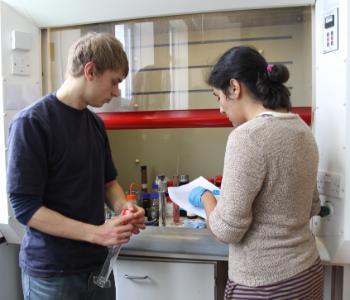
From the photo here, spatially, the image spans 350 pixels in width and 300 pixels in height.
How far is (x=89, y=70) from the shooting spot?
98cm

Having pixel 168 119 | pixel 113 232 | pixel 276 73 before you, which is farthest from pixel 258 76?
pixel 168 119

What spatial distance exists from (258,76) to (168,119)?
648 millimetres

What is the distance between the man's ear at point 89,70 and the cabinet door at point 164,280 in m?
0.70

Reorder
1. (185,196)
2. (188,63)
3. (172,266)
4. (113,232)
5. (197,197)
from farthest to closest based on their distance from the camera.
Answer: (188,63) → (172,266) → (185,196) → (197,197) → (113,232)

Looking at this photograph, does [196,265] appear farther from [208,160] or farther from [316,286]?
[208,160]

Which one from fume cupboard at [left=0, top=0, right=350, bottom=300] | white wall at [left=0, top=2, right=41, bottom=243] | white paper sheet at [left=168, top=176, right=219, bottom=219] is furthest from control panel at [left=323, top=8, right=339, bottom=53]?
white wall at [left=0, top=2, right=41, bottom=243]

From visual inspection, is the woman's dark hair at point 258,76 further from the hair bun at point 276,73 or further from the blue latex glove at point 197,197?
the blue latex glove at point 197,197

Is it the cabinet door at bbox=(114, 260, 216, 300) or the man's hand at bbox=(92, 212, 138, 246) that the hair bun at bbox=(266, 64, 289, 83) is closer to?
the man's hand at bbox=(92, 212, 138, 246)

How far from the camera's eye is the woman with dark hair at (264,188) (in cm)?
82

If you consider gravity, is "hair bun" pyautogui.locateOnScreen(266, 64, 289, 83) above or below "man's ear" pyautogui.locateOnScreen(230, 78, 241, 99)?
above

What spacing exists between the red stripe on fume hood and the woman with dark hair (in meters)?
0.53

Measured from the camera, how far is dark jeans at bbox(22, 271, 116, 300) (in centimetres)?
99

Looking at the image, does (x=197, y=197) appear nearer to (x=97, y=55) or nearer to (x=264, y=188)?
(x=264, y=188)

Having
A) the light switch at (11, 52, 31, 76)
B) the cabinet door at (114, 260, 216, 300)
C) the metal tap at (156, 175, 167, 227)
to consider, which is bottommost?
the cabinet door at (114, 260, 216, 300)
